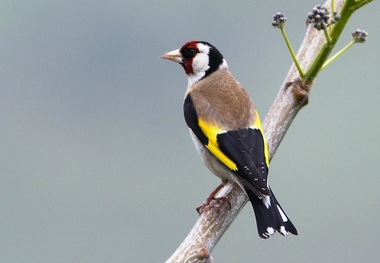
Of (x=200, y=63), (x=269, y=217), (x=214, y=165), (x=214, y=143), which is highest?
(x=200, y=63)

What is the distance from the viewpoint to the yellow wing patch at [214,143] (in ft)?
20.7

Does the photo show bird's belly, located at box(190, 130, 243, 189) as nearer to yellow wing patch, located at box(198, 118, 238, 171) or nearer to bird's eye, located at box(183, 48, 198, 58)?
yellow wing patch, located at box(198, 118, 238, 171)

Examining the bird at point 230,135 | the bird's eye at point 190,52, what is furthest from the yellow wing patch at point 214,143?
the bird's eye at point 190,52

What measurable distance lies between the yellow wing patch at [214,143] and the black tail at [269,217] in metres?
0.32

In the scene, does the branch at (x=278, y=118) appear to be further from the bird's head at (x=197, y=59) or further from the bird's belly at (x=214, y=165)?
the bird's head at (x=197, y=59)

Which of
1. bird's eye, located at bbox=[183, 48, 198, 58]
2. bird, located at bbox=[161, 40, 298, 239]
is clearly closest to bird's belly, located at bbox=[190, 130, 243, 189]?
bird, located at bbox=[161, 40, 298, 239]

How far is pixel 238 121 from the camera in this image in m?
6.50

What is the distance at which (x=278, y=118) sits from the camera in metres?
5.44

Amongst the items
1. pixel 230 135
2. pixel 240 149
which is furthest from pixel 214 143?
pixel 240 149

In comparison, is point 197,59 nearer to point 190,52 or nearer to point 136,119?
point 190,52

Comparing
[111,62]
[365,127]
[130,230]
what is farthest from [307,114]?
[111,62]

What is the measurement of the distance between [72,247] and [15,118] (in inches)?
800

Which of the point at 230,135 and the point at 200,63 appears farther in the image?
the point at 200,63

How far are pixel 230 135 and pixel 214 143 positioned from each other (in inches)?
4.0
